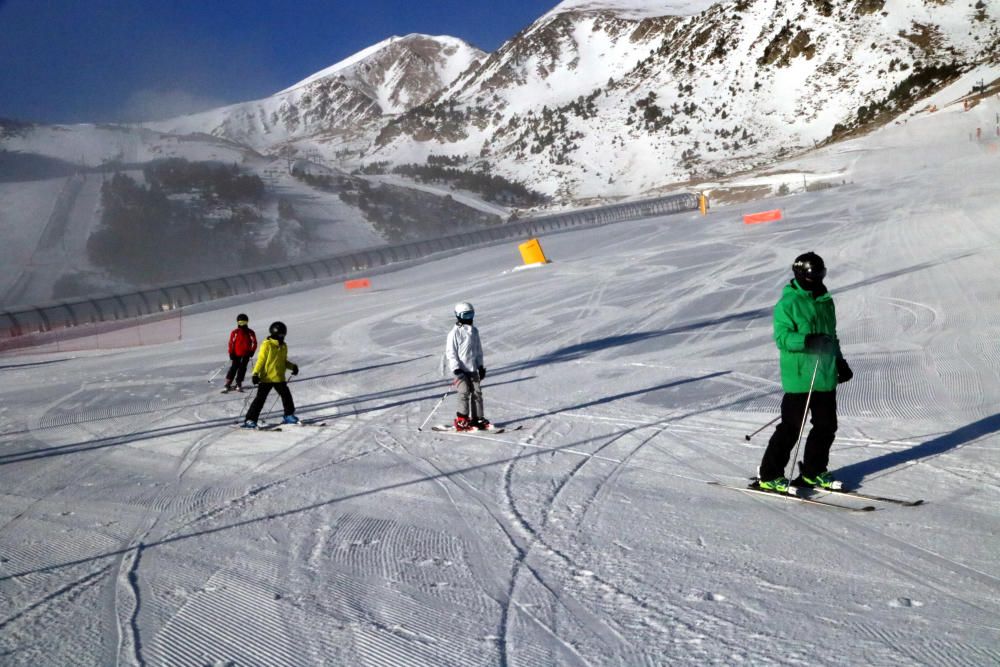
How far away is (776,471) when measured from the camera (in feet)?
20.4

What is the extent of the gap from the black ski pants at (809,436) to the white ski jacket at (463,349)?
12.4ft

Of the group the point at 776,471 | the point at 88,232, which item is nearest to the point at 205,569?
the point at 776,471

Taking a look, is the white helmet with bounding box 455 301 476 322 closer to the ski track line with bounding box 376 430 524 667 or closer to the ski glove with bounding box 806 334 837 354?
the ski track line with bounding box 376 430 524 667

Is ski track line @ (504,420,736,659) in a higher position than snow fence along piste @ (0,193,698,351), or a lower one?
lower

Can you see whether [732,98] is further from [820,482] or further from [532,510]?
[532,510]

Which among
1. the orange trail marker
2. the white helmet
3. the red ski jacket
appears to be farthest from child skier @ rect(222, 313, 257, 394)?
the orange trail marker

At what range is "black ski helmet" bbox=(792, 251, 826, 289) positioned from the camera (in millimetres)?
5711

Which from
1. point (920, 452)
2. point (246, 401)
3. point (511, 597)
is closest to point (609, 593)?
point (511, 597)

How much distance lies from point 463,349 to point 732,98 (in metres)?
102

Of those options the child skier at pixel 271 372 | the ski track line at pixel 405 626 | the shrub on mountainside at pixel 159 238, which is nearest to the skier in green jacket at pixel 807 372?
the ski track line at pixel 405 626

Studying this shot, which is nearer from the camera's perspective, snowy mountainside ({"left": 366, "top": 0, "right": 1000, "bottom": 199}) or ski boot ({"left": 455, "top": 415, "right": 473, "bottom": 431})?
ski boot ({"left": 455, "top": 415, "right": 473, "bottom": 431})

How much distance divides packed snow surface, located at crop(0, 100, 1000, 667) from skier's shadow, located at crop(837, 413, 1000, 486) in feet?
0.10

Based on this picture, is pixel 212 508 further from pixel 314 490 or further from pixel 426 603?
pixel 426 603

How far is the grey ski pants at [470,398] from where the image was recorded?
30.6ft
